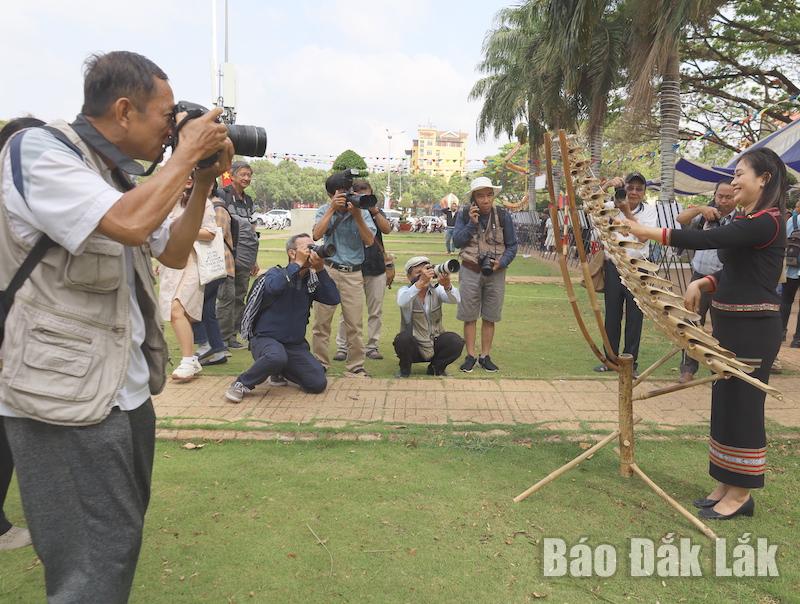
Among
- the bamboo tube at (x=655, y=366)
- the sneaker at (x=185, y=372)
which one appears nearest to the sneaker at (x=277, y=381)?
the sneaker at (x=185, y=372)

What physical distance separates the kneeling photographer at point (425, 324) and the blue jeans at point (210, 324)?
6.02ft

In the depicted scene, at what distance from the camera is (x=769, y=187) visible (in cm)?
299

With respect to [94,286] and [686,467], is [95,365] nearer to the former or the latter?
[94,286]

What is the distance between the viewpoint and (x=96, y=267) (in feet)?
5.29

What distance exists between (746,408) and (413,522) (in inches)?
71.0

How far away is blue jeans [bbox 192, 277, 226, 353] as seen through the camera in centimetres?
586

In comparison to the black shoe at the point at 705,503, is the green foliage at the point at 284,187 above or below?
above

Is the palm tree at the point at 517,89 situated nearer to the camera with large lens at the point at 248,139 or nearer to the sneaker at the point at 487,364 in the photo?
the sneaker at the point at 487,364

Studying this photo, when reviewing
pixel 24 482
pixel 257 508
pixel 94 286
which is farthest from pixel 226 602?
pixel 94 286

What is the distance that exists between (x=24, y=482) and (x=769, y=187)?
334cm

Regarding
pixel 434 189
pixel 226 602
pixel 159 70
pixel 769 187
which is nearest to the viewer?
pixel 159 70

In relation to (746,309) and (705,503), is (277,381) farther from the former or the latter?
(746,309)

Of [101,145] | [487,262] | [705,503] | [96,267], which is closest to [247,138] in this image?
[101,145]

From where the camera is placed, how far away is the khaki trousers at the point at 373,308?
6309 mm
